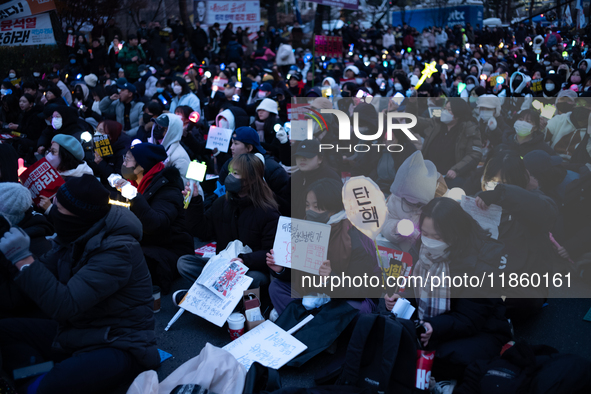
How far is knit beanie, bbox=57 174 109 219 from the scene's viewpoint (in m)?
2.77

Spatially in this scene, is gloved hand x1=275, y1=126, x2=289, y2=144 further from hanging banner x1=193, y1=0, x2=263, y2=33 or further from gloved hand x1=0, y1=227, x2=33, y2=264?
hanging banner x1=193, y1=0, x2=263, y2=33

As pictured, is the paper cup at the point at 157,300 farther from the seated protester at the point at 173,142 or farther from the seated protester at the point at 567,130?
the seated protester at the point at 567,130

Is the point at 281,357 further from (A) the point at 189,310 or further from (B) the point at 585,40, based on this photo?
(B) the point at 585,40

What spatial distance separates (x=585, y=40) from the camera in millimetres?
21734

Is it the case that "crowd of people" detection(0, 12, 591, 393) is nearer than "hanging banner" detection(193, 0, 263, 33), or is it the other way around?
"crowd of people" detection(0, 12, 591, 393)

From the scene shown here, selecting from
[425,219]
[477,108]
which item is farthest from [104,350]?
[477,108]

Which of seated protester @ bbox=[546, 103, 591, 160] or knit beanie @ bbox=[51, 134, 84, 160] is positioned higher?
knit beanie @ bbox=[51, 134, 84, 160]

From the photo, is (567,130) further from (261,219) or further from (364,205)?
(261,219)

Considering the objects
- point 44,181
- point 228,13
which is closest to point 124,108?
point 44,181

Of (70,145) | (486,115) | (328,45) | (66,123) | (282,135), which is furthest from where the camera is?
(328,45)

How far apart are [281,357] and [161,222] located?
161 centimetres

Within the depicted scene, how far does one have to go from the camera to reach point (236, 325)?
3.73 metres

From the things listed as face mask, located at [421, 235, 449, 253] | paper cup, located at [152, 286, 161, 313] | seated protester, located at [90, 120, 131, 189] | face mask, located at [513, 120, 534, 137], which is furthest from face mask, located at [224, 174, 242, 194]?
face mask, located at [513, 120, 534, 137]

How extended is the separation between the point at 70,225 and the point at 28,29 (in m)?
9.02
